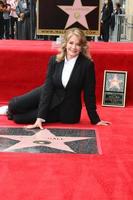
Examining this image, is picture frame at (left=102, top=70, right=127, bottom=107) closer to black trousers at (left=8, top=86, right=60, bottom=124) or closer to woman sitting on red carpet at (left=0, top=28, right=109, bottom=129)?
woman sitting on red carpet at (left=0, top=28, right=109, bottom=129)

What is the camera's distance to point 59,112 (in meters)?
4.82

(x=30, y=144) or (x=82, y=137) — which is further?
(x=82, y=137)

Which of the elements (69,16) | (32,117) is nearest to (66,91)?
(32,117)

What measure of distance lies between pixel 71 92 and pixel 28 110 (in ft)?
1.45

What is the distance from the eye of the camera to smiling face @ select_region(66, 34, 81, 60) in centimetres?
462

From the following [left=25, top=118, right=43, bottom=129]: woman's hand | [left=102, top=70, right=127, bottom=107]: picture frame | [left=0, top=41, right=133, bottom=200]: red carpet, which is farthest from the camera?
[left=102, top=70, right=127, bottom=107]: picture frame

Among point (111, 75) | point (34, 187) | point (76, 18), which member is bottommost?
point (34, 187)

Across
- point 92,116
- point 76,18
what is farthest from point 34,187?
point 76,18

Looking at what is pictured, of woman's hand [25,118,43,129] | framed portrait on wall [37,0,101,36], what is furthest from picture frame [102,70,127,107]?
woman's hand [25,118,43,129]

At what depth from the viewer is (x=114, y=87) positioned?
223 inches

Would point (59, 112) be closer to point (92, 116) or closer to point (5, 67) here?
point (92, 116)

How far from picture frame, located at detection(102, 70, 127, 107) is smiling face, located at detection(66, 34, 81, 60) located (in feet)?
3.37

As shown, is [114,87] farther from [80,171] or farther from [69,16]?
[80,171]

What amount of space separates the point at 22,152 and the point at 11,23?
8.60m
